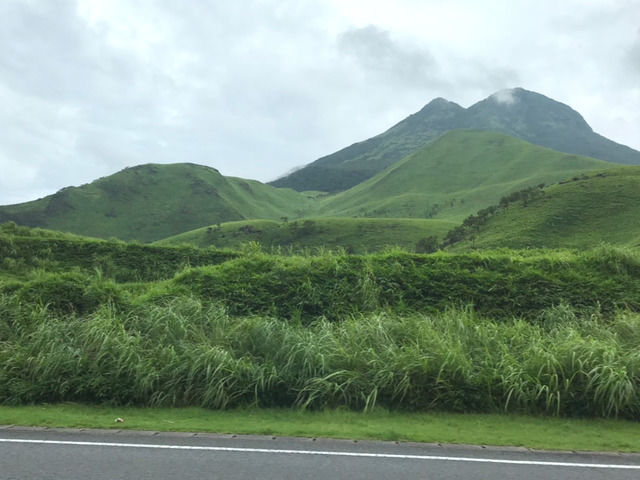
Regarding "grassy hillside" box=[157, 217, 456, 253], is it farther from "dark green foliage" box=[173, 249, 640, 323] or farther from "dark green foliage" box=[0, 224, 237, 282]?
"dark green foliage" box=[173, 249, 640, 323]

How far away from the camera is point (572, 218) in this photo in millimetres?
53219

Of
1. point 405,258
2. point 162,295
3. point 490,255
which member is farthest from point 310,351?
point 490,255

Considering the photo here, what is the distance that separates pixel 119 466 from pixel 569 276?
43.0 feet

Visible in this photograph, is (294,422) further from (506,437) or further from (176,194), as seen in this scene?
(176,194)

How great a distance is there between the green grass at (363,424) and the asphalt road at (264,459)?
0.32 meters

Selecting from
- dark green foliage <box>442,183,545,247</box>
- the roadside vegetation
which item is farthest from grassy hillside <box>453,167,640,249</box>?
the roadside vegetation

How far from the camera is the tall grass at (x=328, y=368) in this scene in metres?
8.30

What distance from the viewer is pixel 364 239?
81.5m

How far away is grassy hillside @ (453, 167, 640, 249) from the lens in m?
48.2

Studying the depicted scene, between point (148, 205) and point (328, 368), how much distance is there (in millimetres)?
152507

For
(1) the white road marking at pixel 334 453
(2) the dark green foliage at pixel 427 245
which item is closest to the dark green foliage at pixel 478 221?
(2) the dark green foliage at pixel 427 245

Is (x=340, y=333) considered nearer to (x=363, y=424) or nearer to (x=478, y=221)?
(x=363, y=424)

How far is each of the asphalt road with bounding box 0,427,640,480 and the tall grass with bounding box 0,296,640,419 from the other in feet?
6.01

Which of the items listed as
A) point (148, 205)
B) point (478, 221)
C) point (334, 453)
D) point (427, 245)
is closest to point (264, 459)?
point (334, 453)
